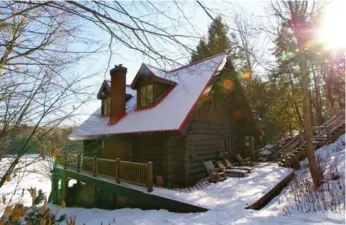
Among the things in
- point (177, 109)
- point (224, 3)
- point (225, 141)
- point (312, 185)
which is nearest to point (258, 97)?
point (225, 141)

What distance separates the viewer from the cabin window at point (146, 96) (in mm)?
14500

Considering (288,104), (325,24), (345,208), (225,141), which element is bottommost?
(345,208)

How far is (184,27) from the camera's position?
334 centimetres

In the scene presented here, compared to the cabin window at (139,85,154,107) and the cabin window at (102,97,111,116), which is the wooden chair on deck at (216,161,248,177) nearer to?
the cabin window at (139,85,154,107)

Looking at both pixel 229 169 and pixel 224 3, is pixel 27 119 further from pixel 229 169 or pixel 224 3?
pixel 229 169

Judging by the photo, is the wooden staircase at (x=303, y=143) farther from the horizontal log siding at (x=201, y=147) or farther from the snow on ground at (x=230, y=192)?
the horizontal log siding at (x=201, y=147)

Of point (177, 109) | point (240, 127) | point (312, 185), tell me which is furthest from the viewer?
point (240, 127)

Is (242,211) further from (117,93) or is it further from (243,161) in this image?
(117,93)

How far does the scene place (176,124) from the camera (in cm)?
1082

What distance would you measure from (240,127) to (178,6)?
1482 cm

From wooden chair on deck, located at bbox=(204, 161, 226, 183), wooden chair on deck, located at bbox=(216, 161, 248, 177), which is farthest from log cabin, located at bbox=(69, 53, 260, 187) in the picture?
wooden chair on deck, located at bbox=(216, 161, 248, 177)

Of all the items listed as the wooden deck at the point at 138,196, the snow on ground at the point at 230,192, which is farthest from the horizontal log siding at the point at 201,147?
the wooden deck at the point at 138,196

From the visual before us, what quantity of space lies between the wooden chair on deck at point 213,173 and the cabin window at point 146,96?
4586mm

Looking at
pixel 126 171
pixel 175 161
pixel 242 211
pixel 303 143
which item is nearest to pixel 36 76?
pixel 242 211
